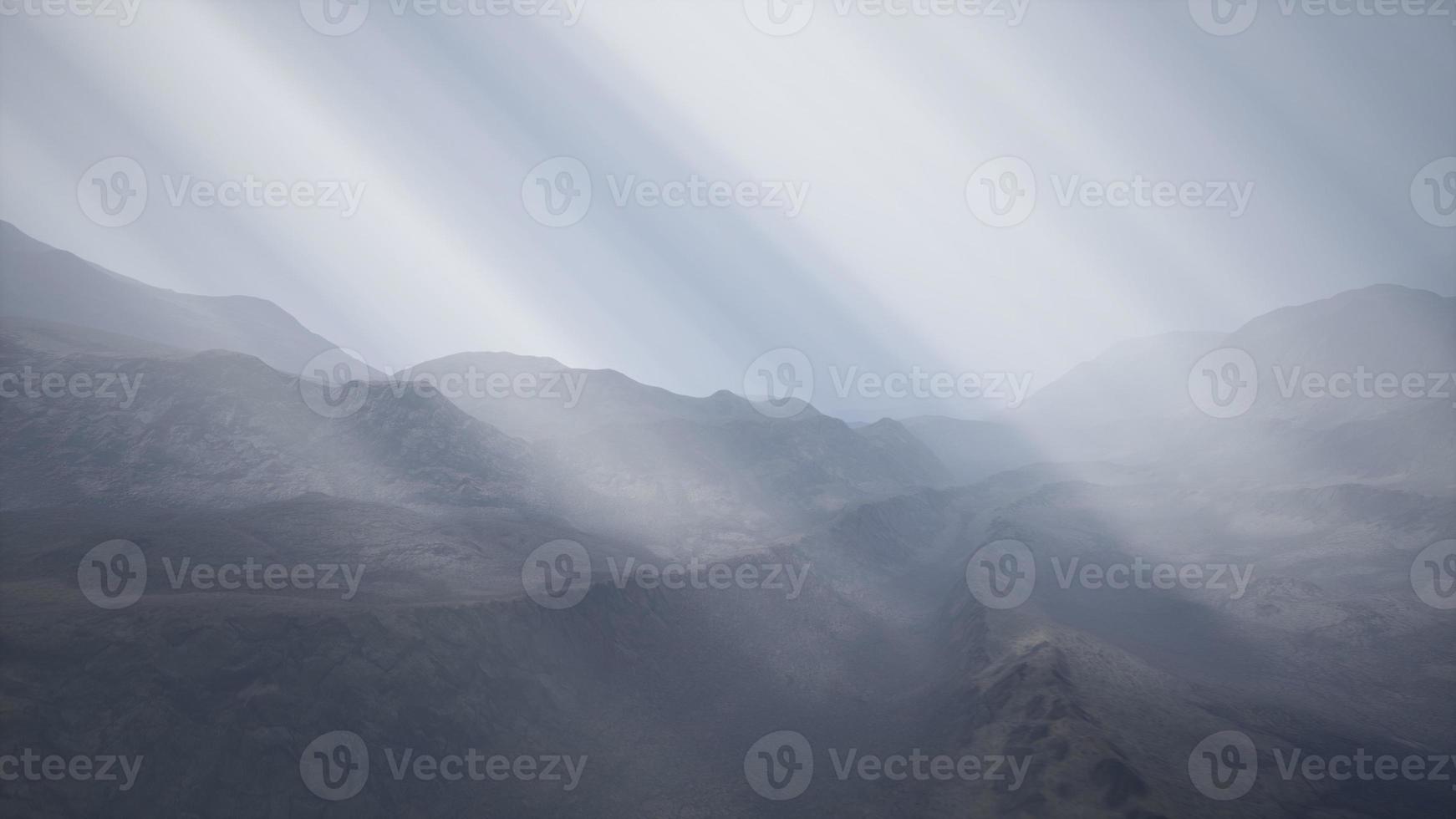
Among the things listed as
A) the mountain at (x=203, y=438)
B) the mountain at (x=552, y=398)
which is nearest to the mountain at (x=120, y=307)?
the mountain at (x=203, y=438)

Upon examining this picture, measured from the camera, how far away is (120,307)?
85.4 metres

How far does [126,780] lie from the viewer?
18172 mm

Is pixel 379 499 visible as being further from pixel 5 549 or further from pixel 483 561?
pixel 5 549

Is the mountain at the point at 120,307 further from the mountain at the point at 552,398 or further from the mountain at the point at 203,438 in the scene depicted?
the mountain at the point at 552,398

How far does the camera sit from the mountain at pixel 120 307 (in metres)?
75.8

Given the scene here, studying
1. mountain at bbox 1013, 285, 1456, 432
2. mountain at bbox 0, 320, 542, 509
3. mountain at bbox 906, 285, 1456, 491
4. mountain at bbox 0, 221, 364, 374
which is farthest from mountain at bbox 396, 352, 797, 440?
mountain at bbox 1013, 285, 1456, 432

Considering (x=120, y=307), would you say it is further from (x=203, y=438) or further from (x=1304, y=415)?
(x=1304, y=415)

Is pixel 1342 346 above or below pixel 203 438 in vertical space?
above

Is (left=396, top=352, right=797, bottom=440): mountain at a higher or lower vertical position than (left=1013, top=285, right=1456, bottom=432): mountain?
lower

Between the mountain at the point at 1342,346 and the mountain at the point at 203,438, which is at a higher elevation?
the mountain at the point at 1342,346

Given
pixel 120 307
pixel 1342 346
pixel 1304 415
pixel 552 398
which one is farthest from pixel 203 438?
pixel 1342 346

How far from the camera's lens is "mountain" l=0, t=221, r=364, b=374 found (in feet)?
249

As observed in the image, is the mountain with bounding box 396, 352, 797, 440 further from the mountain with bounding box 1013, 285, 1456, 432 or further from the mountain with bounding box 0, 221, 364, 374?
the mountain with bounding box 1013, 285, 1456, 432

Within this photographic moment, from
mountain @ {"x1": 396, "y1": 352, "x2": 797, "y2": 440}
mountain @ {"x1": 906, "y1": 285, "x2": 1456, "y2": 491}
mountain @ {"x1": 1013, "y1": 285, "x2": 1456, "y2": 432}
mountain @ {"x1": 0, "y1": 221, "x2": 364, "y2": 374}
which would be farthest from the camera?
mountain @ {"x1": 1013, "y1": 285, "x2": 1456, "y2": 432}
